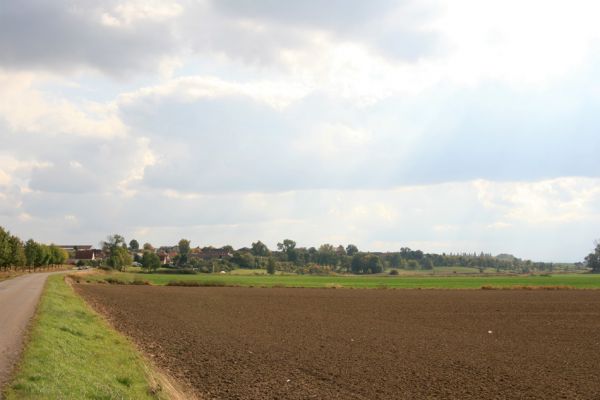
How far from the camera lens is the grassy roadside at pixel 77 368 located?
11531mm

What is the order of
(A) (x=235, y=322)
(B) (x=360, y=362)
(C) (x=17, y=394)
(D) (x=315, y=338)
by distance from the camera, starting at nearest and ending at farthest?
(C) (x=17, y=394) < (B) (x=360, y=362) < (D) (x=315, y=338) < (A) (x=235, y=322)

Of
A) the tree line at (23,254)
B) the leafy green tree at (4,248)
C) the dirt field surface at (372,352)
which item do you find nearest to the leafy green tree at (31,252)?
the tree line at (23,254)

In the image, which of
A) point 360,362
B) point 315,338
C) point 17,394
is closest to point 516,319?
point 315,338

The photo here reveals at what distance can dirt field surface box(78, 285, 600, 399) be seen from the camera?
15555mm

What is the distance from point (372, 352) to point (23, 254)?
100m

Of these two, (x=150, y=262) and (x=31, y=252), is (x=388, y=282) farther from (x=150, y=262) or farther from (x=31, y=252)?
(x=150, y=262)

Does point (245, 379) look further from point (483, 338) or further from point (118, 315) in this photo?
point (118, 315)

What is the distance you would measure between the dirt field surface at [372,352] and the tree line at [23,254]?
56971 mm

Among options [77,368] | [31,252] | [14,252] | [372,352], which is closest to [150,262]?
[31,252]

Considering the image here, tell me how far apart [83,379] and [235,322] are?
2070 centimetres

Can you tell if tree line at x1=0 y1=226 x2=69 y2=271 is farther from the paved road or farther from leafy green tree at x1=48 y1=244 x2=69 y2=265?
the paved road

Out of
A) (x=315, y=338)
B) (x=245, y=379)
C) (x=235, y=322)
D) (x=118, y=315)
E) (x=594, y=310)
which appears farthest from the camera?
(x=594, y=310)

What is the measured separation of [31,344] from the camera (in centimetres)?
1708

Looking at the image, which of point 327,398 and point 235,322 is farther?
point 235,322
